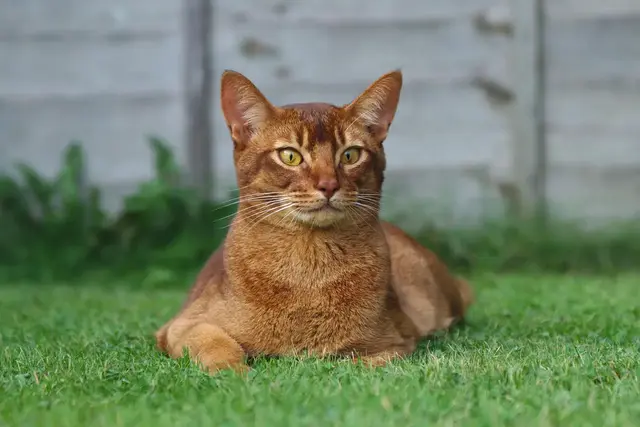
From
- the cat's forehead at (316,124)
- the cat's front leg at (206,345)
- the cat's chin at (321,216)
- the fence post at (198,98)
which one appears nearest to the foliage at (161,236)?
the fence post at (198,98)

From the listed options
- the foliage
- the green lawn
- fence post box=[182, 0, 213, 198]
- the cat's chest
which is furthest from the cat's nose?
fence post box=[182, 0, 213, 198]

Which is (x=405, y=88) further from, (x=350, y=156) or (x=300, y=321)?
(x=300, y=321)

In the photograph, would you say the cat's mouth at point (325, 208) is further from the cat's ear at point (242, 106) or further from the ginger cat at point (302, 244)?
the cat's ear at point (242, 106)

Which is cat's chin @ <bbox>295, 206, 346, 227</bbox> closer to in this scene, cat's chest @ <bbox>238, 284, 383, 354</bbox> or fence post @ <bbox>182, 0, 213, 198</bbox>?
cat's chest @ <bbox>238, 284, 383, 354</bbox>

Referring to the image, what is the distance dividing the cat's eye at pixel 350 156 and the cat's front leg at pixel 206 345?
2.08 feet

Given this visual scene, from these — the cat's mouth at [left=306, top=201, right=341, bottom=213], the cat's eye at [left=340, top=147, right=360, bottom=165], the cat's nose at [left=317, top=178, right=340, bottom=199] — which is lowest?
the cat's mouth at [left=306, top=201, right=341, bottom=213]

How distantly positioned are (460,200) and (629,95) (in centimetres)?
120

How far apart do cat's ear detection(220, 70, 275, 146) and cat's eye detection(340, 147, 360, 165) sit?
277mm

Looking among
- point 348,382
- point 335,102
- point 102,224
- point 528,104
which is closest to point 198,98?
point 335,102

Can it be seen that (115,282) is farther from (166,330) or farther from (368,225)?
(368,225)

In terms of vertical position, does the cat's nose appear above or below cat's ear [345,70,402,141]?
below

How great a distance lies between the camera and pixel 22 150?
6730 mm

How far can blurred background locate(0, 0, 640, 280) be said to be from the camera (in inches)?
257

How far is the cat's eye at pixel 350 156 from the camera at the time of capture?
10.9ft
